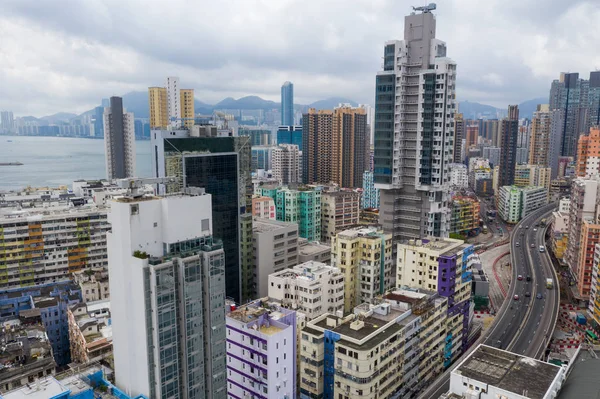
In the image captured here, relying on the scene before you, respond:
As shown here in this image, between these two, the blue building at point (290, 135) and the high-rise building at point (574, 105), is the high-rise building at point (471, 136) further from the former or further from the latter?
the blue building at point (290, 135)

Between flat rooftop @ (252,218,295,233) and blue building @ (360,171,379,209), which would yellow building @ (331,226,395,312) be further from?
blue building @ (360,171,379,209)

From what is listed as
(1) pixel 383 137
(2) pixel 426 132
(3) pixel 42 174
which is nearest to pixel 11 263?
(1) pixel 383 137

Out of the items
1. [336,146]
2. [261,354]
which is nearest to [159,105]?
[336,146]

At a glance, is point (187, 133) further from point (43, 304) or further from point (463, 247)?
point (463, 247)

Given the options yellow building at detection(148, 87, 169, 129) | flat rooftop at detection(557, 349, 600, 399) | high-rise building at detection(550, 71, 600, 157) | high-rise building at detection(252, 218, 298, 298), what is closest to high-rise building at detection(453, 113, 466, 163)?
high-rise building at detection(550, 71, 600, 157)

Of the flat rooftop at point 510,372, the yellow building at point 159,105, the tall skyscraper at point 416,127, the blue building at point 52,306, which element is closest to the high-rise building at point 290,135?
the yellow building at point 159,105

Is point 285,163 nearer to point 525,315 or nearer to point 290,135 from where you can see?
point 290,135
